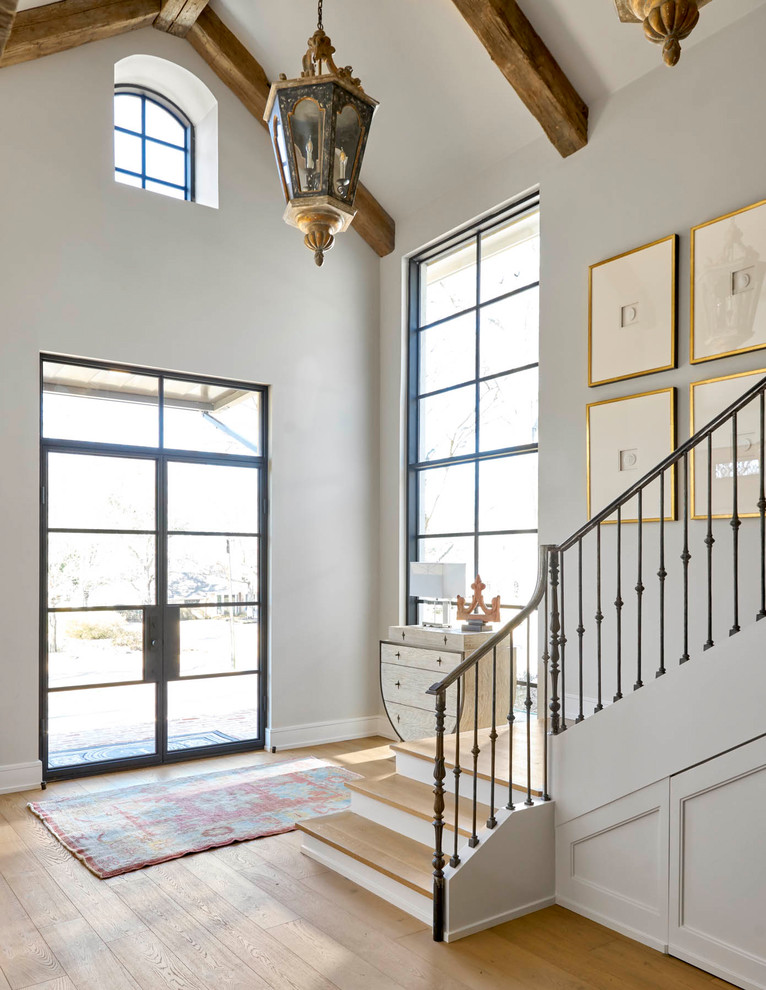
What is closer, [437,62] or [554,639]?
[554,639]

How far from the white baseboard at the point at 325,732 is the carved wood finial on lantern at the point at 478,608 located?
173cm

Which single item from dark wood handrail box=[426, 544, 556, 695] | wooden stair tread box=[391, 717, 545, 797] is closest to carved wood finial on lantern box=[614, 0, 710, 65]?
dark wood handrail box=[426, 544, 556, 695]

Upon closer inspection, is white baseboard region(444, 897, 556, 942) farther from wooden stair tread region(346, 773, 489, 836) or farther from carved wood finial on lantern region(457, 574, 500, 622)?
carved wood finial on lantern region(457, 574, 500, 622)

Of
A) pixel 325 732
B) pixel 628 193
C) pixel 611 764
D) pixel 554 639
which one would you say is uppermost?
pixel 628 193

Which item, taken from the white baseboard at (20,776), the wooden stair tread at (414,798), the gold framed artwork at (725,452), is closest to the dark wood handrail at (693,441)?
the gold framed artwork at (725,452)

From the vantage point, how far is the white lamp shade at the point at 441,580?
19.4ft

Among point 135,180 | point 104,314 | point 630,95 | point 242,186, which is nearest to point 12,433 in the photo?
point 104,314

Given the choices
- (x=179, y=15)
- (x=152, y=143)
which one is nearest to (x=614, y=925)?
(x=152, y=143)

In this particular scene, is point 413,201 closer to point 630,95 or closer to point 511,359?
A: point 511,359

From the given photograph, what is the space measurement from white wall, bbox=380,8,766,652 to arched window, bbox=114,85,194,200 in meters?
2.27

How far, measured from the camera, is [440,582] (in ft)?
19.6

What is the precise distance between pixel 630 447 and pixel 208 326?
338cm

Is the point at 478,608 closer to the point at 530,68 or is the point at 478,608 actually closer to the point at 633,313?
the point at 633,313

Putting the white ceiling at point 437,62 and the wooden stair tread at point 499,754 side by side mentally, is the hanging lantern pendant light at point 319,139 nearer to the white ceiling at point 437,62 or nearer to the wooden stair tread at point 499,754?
the white ceiling at point 437,62
